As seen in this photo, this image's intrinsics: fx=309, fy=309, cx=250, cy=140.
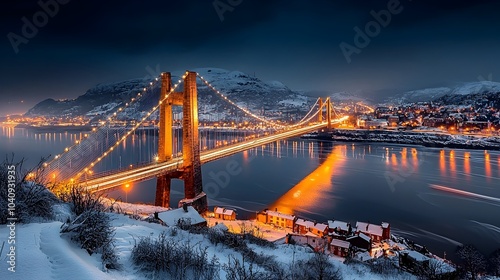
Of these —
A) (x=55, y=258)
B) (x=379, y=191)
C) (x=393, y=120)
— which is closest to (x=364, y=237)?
(x=379, y=191)

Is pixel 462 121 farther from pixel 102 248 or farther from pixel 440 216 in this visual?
pixel 102 248

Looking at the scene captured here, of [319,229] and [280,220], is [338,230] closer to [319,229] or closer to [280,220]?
[319,229]

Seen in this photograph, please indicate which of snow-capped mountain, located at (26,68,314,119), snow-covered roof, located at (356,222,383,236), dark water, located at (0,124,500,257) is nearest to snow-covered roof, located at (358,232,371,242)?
snow-covered roof, located at (356,222,383,236)

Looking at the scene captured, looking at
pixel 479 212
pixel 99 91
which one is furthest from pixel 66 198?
pixel 99 91

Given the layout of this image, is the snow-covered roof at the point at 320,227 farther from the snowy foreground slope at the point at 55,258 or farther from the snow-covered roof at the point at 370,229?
the snowy foreground slope at the point at 55,258

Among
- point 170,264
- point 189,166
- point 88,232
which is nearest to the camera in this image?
point 88,232

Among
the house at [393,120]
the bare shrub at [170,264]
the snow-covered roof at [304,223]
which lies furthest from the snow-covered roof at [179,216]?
the house at [393,120]

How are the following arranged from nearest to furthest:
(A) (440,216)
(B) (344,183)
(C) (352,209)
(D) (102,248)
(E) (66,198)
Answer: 1. (D) (102,248)
2. (E) (66,198)
3. (A) (440,216)
4. (C) (352,209)
5. (B) (344,183)
